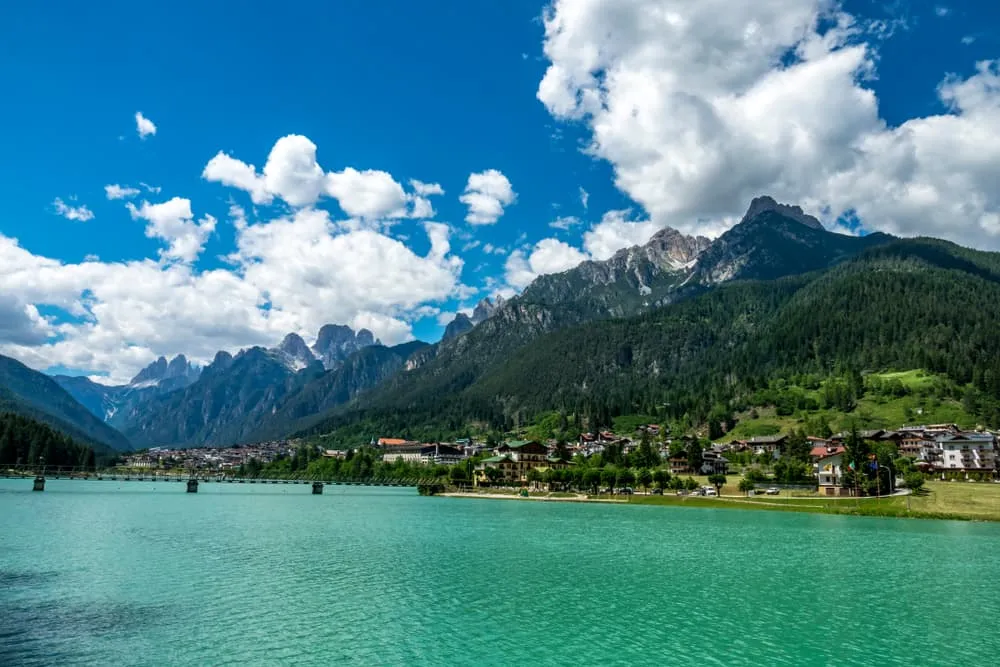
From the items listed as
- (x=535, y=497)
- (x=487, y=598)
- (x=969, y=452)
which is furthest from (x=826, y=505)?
(x=487, y=598)

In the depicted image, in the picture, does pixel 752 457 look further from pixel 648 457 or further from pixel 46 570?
pixel 46 570

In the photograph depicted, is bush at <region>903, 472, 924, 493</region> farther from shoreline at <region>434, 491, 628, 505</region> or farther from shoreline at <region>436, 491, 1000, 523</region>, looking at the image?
shoreline at <region>434, 491, 628, 505</region>

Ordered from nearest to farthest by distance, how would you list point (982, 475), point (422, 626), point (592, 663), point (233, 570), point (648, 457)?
1. point (592, 663)
2. point (422, 626)
3. point (233, 570)
4. point (982, 475)
5. point (648, 457)

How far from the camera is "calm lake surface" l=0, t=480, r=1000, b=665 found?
29250mm

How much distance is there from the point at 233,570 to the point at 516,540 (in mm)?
33788

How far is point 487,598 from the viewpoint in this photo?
40969 mm

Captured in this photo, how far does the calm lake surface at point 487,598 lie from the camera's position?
2925 cm

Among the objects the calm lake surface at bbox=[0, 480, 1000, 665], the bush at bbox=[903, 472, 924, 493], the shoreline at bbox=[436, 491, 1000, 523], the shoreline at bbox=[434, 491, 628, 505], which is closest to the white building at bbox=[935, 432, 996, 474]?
the bush at bbox=[903, 472, 924, 493]

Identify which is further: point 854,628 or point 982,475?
point 982,475

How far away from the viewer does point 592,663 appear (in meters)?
27.8

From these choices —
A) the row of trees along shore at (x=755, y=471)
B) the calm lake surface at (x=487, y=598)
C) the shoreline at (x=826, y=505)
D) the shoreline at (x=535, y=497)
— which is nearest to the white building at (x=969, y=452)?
the row of trees along shore at (x=755, y=471)

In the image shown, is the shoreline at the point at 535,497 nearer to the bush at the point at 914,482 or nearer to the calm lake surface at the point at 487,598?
the bush at the point at 914,482

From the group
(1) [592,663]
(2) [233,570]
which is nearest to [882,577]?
(1) [592,663]

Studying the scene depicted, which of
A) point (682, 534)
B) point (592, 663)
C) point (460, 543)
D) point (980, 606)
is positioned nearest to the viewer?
point (592, 663)
